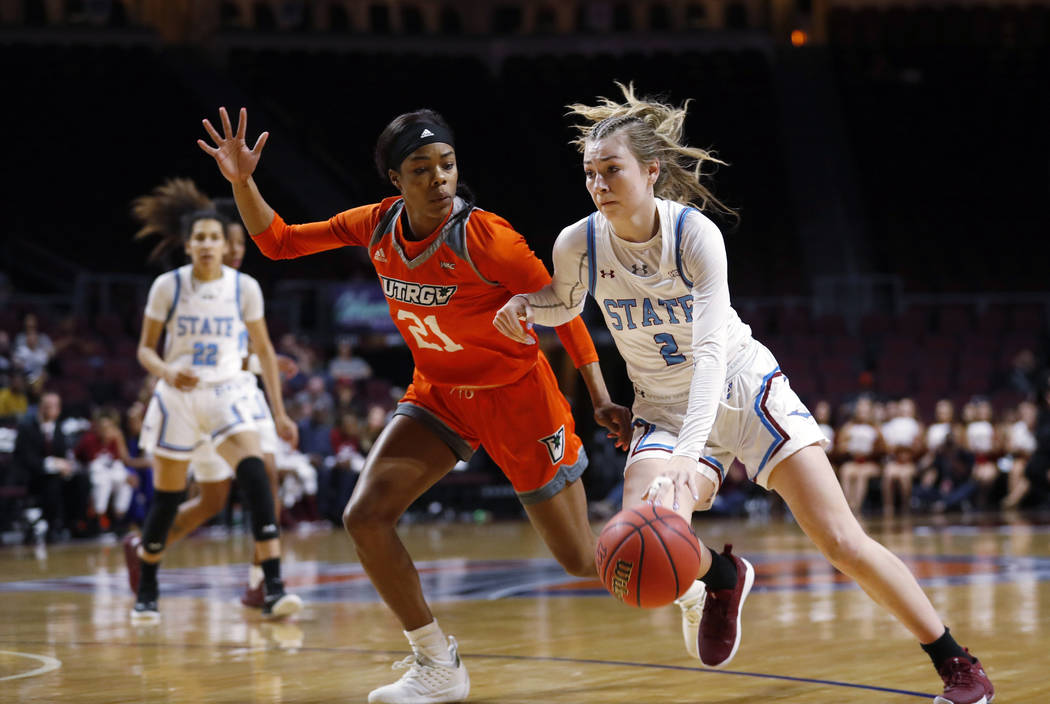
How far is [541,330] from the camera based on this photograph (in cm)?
1596

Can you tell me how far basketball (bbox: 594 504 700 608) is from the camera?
11.2ft

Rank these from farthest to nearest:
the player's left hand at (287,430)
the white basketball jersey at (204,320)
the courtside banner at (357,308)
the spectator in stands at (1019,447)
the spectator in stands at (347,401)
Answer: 1. the courtside banner at (357,308)
2. the spectator in stands at (1019,447)
3. the spectator in stands at (347,401)
4. the white basketball jersey at (204,320)
5. the player's left hand at (287,430)

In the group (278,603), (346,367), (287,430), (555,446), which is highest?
(346,367)

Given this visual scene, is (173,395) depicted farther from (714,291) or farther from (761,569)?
(761,569)

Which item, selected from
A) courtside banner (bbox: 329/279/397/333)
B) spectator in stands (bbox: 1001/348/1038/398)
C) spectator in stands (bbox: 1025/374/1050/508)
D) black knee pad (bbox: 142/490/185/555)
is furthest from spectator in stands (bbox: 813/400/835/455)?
black knee pad (bbox: 142/490/185/555)

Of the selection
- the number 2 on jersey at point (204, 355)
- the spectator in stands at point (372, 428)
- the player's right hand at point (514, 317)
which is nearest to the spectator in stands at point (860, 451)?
the spectator in stands at point (372, 428)

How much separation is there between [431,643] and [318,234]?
1.41m

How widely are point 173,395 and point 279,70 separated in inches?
648

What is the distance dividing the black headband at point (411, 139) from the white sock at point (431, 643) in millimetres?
1502

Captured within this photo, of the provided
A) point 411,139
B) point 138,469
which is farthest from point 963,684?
point 138,469

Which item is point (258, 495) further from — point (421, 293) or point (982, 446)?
point (982, 446)

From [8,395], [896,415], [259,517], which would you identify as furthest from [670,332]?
[896,415]

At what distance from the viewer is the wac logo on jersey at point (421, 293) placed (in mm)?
4160

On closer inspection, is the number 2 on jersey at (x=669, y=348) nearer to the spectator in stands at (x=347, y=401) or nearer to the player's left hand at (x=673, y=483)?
the player's left hand at (x=673, y=483)
